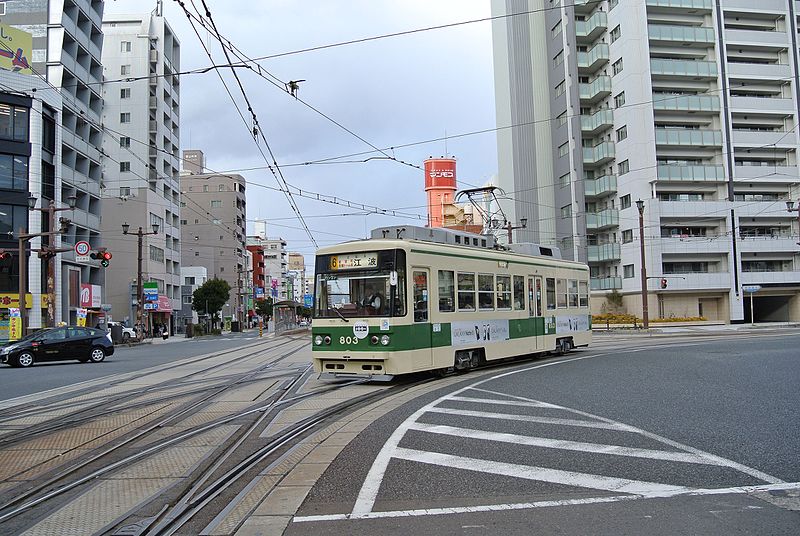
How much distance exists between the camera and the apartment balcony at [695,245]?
51.7m

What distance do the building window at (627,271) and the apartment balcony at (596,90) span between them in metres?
14.8

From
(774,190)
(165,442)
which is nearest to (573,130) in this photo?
(774,190)

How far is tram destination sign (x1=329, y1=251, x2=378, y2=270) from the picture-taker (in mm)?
13648

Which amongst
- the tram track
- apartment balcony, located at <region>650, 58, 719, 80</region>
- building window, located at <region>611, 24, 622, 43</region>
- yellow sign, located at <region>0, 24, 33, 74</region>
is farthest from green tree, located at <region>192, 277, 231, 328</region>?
the tram track

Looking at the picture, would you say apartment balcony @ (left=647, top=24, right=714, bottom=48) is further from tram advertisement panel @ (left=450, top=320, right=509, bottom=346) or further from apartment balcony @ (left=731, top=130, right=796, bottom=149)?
tram advertisement panel @ (left=450, top=320, right=509, bottom=346)

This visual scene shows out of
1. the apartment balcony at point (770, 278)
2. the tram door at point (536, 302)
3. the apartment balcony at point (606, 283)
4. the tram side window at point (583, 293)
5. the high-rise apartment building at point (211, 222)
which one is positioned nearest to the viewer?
the tram door at point (536, 302)

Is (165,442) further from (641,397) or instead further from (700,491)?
(641,397)

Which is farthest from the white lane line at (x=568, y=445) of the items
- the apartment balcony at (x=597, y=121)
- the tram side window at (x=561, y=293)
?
the apartment balcony at (x=597, y=121)

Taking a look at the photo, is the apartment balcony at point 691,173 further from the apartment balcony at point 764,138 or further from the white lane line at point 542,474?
the white lane line at point 542,474

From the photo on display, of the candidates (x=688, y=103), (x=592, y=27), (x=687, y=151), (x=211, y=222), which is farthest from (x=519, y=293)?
(x=211, y=222)

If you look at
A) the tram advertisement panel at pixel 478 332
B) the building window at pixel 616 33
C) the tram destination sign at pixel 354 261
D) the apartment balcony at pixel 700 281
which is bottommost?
the tram advertisement panel at pixel 478 332

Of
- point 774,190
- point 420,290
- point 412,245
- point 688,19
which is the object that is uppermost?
point 688,19

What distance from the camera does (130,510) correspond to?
214 inches

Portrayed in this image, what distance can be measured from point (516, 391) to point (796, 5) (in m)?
59.4
